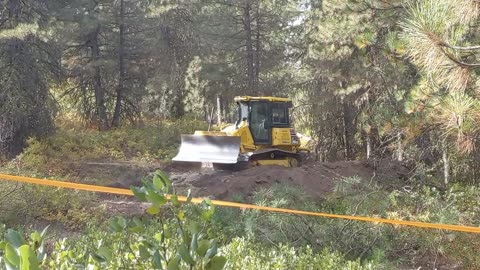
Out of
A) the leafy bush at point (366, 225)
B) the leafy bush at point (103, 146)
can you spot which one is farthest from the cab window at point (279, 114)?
the leafy bush at point (103, 146)

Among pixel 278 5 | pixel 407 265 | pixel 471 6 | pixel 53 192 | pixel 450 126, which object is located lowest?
pixel 407 265

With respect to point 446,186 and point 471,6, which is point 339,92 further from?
point 471,6

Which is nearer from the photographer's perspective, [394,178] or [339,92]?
[394,178]

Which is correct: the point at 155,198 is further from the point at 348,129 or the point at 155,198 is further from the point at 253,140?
the point at 348,129

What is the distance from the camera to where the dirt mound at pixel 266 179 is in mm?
10337

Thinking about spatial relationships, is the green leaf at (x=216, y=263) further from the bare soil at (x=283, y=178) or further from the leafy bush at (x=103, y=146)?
the leafy bush at (x=103, y=146)

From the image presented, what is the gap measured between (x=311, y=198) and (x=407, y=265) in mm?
2994

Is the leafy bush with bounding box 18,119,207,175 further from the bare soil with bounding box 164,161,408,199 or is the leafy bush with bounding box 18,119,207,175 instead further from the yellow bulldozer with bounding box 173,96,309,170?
the bare soil with bounding box 164,161,408,199

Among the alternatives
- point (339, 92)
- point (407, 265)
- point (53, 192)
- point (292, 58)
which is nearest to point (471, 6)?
point (407, 265)

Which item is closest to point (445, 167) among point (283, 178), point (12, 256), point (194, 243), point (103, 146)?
point (283, 178)

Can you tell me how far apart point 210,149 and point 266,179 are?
2261mm

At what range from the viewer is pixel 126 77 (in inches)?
851

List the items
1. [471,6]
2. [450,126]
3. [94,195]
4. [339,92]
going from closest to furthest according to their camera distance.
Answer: [471,6] → [450,126] → [94,195] → [339,92]

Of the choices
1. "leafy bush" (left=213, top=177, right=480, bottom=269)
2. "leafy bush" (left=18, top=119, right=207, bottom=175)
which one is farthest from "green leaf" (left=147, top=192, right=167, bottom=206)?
"leafy bush" (left=18, top=119, right=207, bottom=175)
